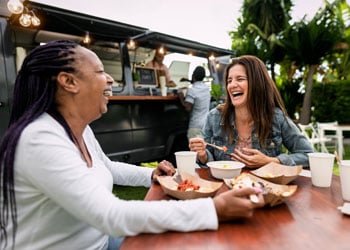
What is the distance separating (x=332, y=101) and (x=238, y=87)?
8287mm

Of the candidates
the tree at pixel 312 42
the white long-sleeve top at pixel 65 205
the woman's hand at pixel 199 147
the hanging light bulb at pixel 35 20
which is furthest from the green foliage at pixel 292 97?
the white long-sleeve top at pixel 65 205

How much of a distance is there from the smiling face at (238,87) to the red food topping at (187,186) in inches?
40.0

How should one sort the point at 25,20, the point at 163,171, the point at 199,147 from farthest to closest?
the point at 25,20, the point at 199,147, the point at 163,171

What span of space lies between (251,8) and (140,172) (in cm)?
1887

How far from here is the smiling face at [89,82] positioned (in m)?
1.04

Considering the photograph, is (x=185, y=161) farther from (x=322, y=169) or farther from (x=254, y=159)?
(x=322, y=169)

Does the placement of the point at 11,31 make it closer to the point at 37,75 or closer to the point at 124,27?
the point at 124,27

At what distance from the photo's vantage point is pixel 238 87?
82.0 inches

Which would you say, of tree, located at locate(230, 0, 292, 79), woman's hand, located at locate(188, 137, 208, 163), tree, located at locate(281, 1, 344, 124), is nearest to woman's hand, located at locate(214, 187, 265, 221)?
woman's hand, located at locate(188, 137, 208, 163)

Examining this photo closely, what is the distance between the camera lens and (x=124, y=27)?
3.87 metres

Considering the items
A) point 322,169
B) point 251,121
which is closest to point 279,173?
point 322,169

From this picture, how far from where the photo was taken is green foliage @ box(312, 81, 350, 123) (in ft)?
27.9

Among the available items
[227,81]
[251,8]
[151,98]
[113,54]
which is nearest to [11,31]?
[113,54]

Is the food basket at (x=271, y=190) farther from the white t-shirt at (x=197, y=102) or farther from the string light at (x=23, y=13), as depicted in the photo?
the white t-shirt at (x=197, y=102)
